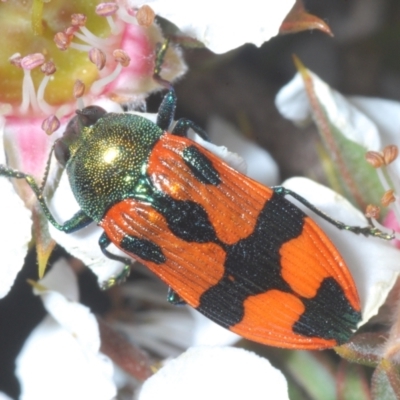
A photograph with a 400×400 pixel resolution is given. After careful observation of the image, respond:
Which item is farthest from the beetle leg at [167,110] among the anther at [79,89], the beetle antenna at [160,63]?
the anther at [79,89]

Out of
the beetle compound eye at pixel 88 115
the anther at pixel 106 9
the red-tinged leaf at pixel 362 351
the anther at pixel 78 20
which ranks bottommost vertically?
the red-tinged leaf at pixel 362 351

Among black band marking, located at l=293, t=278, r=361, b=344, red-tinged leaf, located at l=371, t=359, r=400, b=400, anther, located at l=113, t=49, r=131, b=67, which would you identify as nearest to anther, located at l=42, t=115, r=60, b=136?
anther, located at l=113, t=49, r=131, b=67

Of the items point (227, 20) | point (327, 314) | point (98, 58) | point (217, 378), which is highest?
point (227, 20)

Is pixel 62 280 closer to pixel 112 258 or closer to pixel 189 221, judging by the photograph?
pixel 112 258

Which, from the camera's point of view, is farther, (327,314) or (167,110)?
(167,110)

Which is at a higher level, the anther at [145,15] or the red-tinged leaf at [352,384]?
the anther at [145,15]

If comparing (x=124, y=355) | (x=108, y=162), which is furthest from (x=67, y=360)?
(x=108, y=162)

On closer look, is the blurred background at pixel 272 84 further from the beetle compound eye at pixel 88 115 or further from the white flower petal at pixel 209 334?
the white flower petal at pixel 209 334
